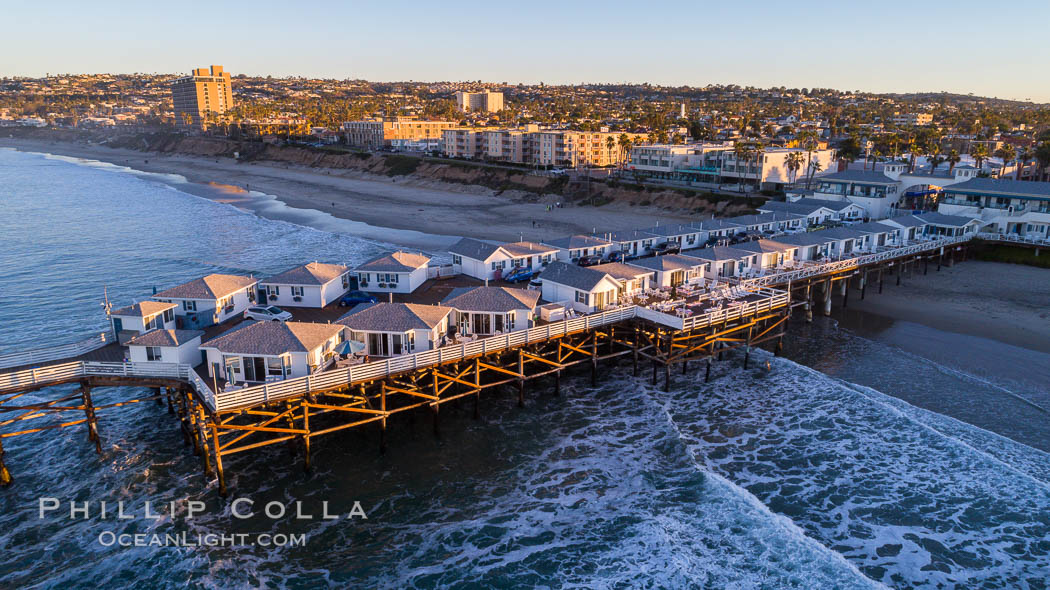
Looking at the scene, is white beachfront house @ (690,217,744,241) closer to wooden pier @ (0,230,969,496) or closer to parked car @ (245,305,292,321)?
wooden pier @ (0,230,969,496)

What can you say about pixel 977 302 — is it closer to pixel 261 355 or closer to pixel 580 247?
pixel 580 247

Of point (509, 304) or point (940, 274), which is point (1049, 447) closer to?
point (509, 304)

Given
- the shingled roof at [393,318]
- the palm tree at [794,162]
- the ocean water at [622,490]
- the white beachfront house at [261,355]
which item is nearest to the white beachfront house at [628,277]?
the ocean water at [622,490]

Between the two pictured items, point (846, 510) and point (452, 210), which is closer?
point (846, 510)

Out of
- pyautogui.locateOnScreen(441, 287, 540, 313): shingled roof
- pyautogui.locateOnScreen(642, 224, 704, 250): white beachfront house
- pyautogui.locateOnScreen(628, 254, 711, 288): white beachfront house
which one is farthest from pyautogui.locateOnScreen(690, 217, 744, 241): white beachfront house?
pyautogui.locateOnScreen(441, 287, 540, 313): shingled roof

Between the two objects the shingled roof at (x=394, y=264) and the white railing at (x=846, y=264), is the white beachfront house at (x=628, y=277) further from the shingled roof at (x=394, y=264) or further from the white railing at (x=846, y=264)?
the shingled roof at (x=394, y=264)

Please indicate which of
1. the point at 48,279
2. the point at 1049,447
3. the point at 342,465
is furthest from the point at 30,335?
the point at 1049,447

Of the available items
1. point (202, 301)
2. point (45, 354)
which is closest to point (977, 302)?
point (202, 301)
